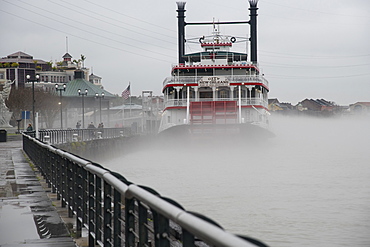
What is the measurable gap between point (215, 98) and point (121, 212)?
3945 centimetres

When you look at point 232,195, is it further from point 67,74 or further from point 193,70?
point 67,74

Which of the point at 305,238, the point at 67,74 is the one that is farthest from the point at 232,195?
the point at 67,74

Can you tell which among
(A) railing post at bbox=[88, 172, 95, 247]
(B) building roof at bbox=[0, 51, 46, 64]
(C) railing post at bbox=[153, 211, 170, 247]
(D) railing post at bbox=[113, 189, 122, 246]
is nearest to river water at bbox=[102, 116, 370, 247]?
(A) railing post at bbox=[88, 172, 95, 247]

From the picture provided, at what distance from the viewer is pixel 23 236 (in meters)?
7.31

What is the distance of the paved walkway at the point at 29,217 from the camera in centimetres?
707

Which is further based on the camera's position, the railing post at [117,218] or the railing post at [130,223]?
the railing post at [117,218]

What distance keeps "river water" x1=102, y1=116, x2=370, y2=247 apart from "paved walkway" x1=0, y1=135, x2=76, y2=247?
4894mm

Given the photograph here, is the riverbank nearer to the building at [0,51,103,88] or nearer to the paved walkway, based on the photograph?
the paved walkway

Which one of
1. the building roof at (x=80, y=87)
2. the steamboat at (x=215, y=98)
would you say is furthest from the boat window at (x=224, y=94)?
the building roof at (x=80, y=87)

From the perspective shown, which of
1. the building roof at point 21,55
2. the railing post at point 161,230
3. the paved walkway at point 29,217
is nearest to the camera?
the railing post at point 161,230

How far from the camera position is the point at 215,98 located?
45.5 metres

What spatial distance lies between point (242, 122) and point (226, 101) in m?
2.08

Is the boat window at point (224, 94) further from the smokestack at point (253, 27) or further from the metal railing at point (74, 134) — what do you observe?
the smokestack at point (253, 27)

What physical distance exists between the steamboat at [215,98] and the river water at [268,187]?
4.93 ft
